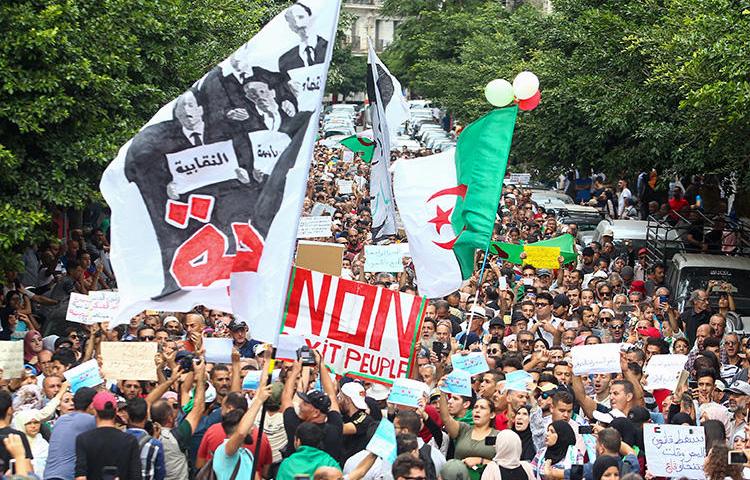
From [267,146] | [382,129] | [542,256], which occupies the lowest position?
[542,256]

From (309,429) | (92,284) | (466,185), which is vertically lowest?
(92,284)

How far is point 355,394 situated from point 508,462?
4.80 feet

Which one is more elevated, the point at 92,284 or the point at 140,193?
the point at 140,193

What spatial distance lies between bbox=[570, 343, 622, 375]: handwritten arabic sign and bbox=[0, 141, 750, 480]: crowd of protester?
12 centimetres

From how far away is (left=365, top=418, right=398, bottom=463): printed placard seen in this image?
916 centimetres

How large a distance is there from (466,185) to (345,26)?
38236 millimetres

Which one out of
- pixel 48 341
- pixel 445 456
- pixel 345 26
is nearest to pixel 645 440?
pixel 445 456

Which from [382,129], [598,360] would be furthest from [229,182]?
[382,129]

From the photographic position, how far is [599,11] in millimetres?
26281

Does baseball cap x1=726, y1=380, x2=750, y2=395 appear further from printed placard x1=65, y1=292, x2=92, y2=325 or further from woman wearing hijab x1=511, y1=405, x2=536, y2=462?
printed placard x1=65, y1=292, x2=92, y2=325

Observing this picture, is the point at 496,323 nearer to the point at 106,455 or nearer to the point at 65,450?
the point at 65,450

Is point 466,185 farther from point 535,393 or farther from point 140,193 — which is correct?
point 140,193

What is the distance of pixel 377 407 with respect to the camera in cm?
1095

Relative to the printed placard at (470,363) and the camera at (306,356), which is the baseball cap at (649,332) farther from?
the camera at (306,356)
